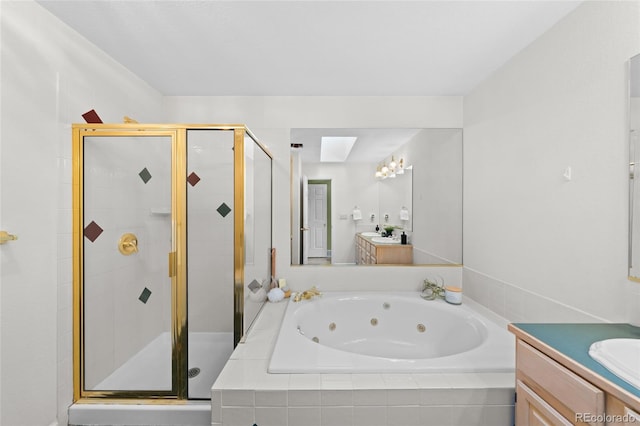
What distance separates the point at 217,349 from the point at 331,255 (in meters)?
1.27

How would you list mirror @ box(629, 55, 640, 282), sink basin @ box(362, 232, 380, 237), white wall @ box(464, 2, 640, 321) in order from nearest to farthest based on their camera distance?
mirror @ box(629, 55, 640, 282) → white wall @ box(464, 2, 640, 321) → sink basin @ box(362, 232, 380, 237)

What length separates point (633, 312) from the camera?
1208 millimetres

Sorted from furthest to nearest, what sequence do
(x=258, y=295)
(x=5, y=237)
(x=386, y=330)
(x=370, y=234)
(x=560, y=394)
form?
1. (x=370, y=234)
2. (x=386, y=330)
3. (x=258, y=295)
4. (x=5, y=237)
5. (x=560, y=394)

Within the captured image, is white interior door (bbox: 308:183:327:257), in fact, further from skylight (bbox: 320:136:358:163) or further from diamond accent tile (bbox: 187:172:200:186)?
diamond accent tile (bbox: 187:172:200:186)

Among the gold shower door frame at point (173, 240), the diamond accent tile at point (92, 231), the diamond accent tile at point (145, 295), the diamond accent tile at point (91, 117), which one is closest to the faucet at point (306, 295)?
the gold shower door frame at point (173, 240)

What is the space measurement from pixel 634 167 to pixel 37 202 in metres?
2.74

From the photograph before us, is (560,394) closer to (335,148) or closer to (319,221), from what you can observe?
(319,221)

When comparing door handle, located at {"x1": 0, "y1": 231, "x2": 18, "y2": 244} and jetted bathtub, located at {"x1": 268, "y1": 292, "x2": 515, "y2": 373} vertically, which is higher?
door handle, located at {"x1": 0, "y1": 231, "x2": 18, "y2": 244}

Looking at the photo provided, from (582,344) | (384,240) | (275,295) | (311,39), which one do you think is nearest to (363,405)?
(582,344)

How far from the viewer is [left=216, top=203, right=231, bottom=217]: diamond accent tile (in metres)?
1.79

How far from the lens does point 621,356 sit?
3.18 feet

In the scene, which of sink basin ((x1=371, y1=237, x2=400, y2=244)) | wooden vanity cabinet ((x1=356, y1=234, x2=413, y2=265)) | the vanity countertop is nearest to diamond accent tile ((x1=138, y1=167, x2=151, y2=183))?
Result: wooden vanity cabinet ((x1=356, y1=234, x2=413, y2=265))

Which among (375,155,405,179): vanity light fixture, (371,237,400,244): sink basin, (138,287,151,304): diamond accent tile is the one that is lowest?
(138,287,151,304): diamond accent tile

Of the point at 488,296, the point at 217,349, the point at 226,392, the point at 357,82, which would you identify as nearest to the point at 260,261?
the point at 217,349
